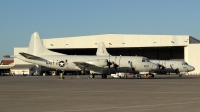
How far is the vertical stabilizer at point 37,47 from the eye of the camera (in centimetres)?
6438

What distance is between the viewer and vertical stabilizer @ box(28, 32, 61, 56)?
64.4m

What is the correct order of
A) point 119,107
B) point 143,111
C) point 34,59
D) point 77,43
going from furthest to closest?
point 77,43, point 34,59, point 119,107, point 143,111

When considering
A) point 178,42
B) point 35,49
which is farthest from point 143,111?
point 178,42

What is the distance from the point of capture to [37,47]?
65250mm

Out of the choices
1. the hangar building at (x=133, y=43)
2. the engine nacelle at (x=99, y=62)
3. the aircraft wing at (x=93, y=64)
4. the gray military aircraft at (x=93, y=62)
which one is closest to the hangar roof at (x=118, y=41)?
the hangar building at (x=133, y=43)

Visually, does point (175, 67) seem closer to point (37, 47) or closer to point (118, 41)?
point (37, 47)

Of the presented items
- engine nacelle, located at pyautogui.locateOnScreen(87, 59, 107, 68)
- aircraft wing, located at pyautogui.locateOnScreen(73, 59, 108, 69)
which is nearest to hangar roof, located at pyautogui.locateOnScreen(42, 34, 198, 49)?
aircraft wing, located at pyautogui.locateOnScreen(73, 59, 108, 69)

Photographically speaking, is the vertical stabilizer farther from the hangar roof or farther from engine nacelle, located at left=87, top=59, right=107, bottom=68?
the hangar roof

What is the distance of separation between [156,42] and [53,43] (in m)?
30.6

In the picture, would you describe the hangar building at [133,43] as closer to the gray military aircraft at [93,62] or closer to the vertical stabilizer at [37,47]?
the vertical stabilizer at [37,47]

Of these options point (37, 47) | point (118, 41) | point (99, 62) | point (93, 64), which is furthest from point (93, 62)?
point (118, 41)

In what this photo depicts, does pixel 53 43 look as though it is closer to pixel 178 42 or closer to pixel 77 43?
pixel 77 43

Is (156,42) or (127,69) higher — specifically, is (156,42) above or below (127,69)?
above

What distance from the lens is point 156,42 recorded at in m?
96.6
